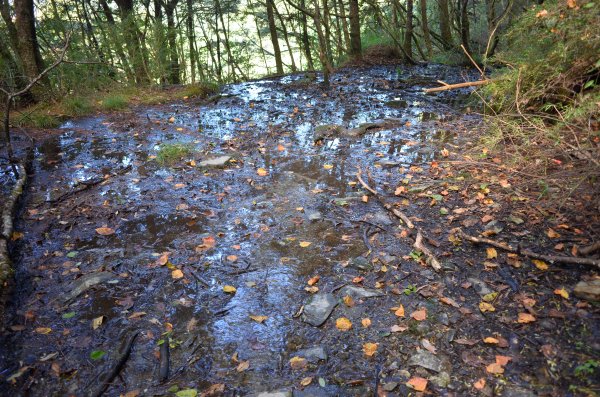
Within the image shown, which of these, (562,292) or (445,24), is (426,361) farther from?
(445,24)

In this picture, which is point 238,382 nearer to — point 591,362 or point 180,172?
point 591,362

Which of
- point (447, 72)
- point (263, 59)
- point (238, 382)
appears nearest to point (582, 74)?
point (238, 382)

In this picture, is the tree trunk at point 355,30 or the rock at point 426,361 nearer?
the rock at point 426,361

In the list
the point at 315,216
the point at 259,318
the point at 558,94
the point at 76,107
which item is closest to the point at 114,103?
the point at 76,107

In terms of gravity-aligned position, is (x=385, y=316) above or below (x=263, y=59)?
below

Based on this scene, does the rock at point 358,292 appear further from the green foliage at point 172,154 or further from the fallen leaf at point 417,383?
the green foliage at point 172,154

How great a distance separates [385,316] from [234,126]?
5328mm

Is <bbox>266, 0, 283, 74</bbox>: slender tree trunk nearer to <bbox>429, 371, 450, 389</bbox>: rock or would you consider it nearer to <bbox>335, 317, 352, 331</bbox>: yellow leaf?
<bbox>335, 317, 352, 331</bbox>: yellow leaf

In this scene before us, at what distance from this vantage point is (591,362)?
2.15 m

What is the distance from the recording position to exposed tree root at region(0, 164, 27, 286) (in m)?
3.13

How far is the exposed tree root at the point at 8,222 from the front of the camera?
10.3 feet

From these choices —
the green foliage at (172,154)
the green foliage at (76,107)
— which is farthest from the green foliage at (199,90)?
the green foliage at (172,154)

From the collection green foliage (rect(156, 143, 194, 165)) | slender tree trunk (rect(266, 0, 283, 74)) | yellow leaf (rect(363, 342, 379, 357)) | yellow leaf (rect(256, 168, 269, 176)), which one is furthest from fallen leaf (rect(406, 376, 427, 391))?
slender tree trunk (rect(266, 0, 283, 74))

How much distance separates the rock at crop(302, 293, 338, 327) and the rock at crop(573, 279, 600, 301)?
5.67 feet
